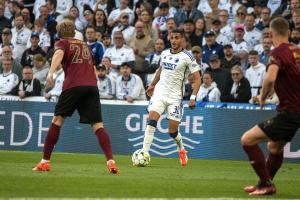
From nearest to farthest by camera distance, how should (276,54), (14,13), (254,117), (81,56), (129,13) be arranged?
(276,54)
(81,56)
(254,117)
(129,13)
(14,13)

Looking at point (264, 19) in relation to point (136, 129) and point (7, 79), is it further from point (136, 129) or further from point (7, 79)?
point (7, 79)

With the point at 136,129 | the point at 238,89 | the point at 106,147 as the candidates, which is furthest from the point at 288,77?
the point at 136,129

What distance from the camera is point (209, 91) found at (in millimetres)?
20594

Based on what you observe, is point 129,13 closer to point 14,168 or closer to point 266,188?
point 14,168

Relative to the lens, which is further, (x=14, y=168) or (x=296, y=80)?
(x=14, y=168)

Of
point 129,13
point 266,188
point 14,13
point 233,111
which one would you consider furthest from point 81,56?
point 14,13

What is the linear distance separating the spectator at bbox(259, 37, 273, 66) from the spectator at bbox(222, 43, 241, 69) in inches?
22.8

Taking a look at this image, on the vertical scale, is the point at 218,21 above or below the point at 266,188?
above

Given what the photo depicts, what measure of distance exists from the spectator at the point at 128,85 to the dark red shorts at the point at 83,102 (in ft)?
24.5

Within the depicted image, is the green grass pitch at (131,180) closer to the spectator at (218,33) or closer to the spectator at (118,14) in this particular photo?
the spectator at (218,33)

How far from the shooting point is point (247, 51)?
Answer: 71.8ft

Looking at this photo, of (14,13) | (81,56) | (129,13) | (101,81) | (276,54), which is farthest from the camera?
(14,13)

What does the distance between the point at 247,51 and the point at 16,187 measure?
39.6 ft

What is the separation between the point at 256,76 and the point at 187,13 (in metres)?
3.67
